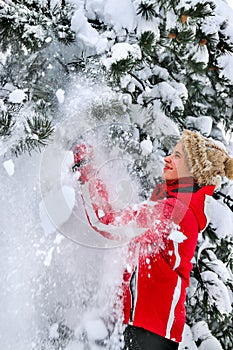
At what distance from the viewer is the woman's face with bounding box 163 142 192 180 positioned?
2.78m

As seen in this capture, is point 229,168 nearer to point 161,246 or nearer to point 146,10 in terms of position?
point 161,246

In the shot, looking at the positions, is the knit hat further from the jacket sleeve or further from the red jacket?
the jacket sleeve

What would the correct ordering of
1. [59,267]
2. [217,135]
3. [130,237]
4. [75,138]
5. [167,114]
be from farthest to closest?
[217,135]
[167,114]
[59,267]
[75,138]
[130,237]

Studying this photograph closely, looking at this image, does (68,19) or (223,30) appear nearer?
(68,19)

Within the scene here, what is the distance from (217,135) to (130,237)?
2468mm

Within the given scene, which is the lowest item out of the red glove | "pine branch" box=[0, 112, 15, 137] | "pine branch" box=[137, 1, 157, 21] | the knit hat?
the knit hat

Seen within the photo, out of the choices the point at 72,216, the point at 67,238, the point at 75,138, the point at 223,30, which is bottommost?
the point at 67,238

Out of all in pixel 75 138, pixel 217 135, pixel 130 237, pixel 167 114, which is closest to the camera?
pixel 130 237

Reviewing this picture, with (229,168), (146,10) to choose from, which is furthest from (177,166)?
(146,10)

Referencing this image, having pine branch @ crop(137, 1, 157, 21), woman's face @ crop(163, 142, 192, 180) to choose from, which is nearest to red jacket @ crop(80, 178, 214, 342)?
woman's face @ crop(163, 142, 192, 180)

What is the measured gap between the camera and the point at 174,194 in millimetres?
2594

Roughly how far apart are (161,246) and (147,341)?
648mm

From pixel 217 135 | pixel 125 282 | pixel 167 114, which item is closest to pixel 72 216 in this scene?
pixel 125 282

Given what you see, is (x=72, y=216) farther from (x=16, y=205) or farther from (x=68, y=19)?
(x=68, y=19)
